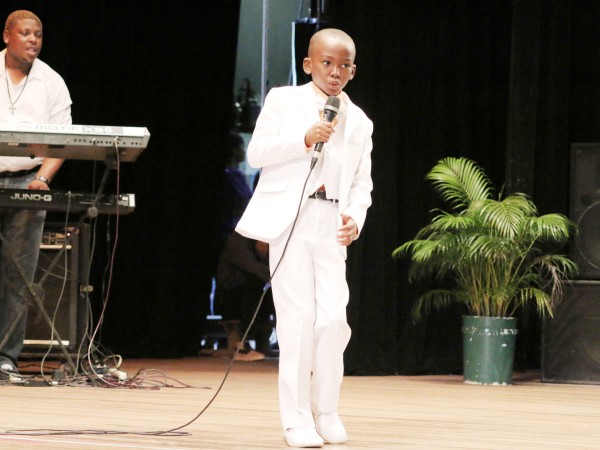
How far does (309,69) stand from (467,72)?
357 cm

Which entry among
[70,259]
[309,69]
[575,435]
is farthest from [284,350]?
[70,259]

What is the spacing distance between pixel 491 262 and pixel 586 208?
0.63 m

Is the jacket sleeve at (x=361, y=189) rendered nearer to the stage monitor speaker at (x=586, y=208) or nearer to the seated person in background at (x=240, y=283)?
the stage monitor speaker at (x=586, y=208)

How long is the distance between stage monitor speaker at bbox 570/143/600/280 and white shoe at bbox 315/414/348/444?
10.1ft

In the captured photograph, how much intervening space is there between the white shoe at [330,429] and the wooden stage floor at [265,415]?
0.03m

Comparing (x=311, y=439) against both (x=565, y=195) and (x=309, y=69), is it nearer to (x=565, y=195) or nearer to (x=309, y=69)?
(x=309, y=69)

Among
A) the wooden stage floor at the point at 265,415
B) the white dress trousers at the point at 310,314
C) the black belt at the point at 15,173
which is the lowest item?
the wooden stage floor at the point at 265,415

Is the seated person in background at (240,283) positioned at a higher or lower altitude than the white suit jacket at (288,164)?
lower

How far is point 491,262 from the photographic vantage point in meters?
5.67

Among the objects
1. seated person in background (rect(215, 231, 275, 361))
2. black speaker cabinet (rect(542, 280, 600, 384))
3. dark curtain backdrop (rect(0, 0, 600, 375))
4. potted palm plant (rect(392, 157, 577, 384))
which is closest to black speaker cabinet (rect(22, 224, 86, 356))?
dark curtain backdrop (rect(0, 0, 600, 375))

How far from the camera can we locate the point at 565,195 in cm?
637

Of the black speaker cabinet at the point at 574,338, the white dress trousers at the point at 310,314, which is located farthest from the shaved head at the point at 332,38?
the black speaker cabinet at the point at 574,338

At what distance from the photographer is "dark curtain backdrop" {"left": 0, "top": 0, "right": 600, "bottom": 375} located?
6.27 metres

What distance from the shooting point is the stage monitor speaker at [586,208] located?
5746 millimetres
